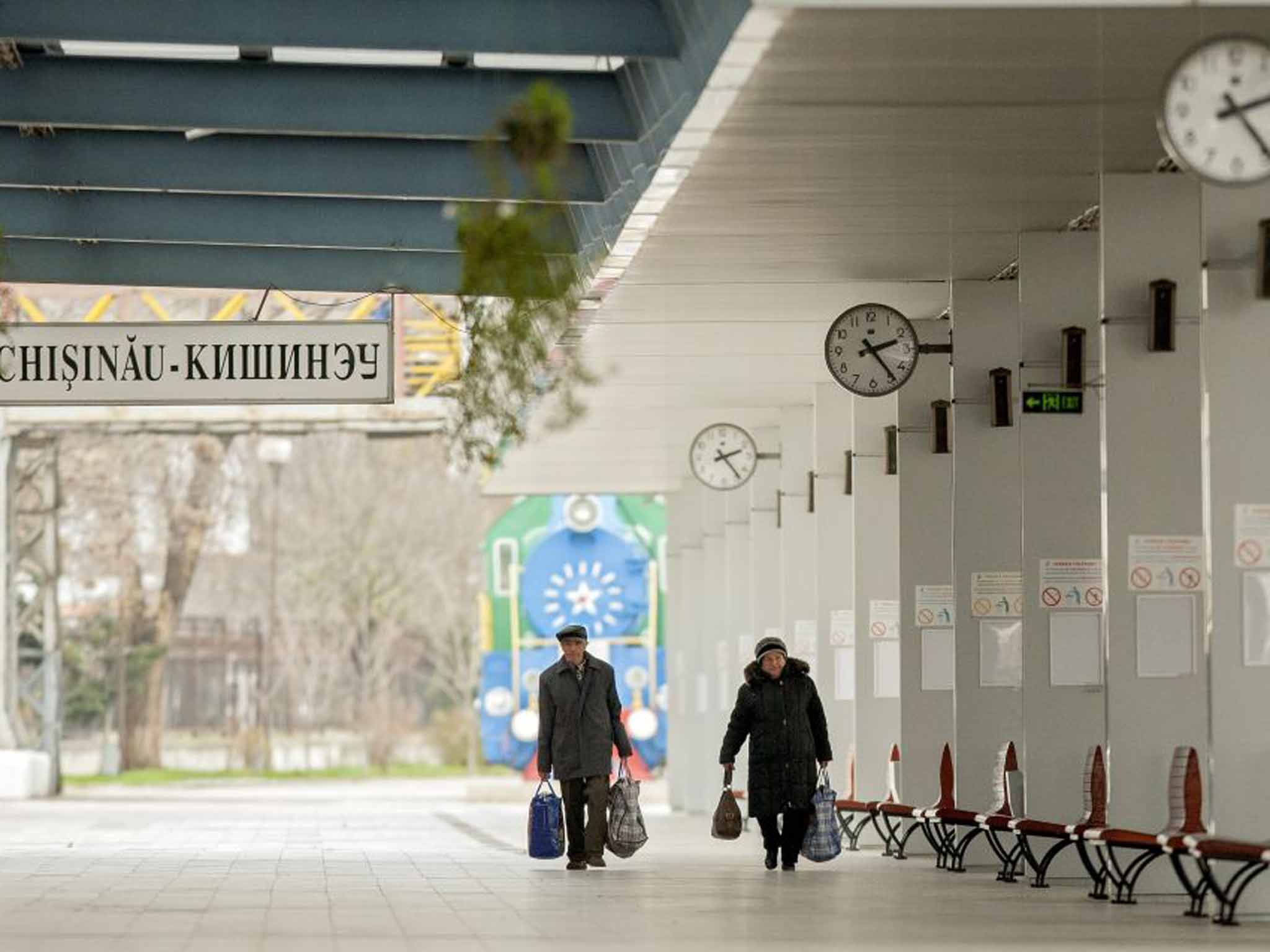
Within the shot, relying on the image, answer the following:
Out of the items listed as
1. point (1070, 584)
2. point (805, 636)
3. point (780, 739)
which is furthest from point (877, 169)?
point (805, 636)

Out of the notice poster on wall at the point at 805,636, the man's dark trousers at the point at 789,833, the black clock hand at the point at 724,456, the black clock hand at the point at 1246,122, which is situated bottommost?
the man's dark trousers at the point at 789,833

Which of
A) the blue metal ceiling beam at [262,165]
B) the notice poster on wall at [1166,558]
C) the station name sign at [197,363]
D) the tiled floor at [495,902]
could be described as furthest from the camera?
the blue metal ceiling beam at [262,165]

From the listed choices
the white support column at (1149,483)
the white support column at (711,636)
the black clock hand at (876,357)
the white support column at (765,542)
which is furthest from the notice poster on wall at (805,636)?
the white support column at (1149,483)

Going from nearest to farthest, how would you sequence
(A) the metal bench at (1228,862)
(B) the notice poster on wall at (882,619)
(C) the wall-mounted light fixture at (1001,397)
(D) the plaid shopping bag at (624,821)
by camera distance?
1. (A) the metal bench at (1228,862)
2. (D) the plaid shopping bag at (624,821)
3. (C) the wall-mounted light fixture at (1001,397)
4. (B) the notice poster on wall at (882,619)

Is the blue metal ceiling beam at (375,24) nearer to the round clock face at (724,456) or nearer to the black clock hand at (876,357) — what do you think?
the black clock hand at (876,357)

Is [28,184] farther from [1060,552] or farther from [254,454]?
[254,454]

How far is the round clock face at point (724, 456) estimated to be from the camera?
28250mm

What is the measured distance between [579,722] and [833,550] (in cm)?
756

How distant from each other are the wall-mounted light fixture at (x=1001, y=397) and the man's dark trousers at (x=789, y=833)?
132 inches

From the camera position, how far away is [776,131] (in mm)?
14578

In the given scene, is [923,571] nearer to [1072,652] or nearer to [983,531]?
[983,531]

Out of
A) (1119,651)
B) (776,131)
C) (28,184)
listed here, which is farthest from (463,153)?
(1119,651)

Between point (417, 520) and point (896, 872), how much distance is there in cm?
4378

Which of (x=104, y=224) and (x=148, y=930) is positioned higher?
(x=104, y=224)
